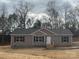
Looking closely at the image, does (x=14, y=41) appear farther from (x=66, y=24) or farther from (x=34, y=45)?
(x=66, y=24)

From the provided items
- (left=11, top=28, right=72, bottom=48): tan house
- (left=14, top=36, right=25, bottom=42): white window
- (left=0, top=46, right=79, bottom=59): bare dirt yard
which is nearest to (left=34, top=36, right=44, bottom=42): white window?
(left=11, top=28, right=72, bottom=48): tan house

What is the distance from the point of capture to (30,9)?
7762 cm

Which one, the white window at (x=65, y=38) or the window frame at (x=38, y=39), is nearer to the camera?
the window frame at (x=38, y=39)

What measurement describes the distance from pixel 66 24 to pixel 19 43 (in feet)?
114

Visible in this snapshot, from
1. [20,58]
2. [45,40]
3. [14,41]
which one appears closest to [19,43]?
[14,41]

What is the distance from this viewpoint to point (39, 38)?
45688mm

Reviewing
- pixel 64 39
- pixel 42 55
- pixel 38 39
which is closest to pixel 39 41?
pixel 38 39

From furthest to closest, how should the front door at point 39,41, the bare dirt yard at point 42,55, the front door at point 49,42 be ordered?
the front door at point 49,42, the front door at point 39,41, the bare dirt yard at point 42,55

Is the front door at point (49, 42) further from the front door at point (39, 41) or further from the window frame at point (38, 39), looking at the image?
the window frame at point (38, 39)

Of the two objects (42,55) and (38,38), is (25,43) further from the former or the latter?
(42,55)

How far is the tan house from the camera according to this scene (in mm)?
45594

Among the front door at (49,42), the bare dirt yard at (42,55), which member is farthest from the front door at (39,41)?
the bare dirt yard at (42,55)

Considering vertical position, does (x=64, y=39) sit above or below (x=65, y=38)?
below

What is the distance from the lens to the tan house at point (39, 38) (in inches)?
1795
